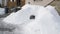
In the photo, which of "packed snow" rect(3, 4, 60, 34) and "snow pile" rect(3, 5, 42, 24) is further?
"snow pile" rect(3, 5, 42, 24)

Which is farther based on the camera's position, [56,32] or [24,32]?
[24,32]

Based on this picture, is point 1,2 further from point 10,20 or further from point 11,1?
point 10,20

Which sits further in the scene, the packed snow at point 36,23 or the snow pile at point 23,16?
the snow pile at point 23,16

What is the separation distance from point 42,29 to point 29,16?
369 centimetres

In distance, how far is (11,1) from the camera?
104ft

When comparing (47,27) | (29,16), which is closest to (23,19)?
(29,16)

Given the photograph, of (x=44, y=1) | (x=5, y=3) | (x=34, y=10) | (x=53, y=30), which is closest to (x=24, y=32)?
(x=53, y=30)

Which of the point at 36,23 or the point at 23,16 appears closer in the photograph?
the point at 36,23

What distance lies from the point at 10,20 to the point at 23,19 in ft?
3.19

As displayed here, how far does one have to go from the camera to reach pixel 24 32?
902 centimetres

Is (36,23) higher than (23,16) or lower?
higher

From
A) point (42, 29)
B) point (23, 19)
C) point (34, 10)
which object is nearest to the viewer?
point (42, 29)

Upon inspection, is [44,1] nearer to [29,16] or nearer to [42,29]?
[29,16]

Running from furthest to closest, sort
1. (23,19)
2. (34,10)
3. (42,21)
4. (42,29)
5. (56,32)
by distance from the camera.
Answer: (34,10)
(23,19)
(42,21)
(42,29)
(56,32)
